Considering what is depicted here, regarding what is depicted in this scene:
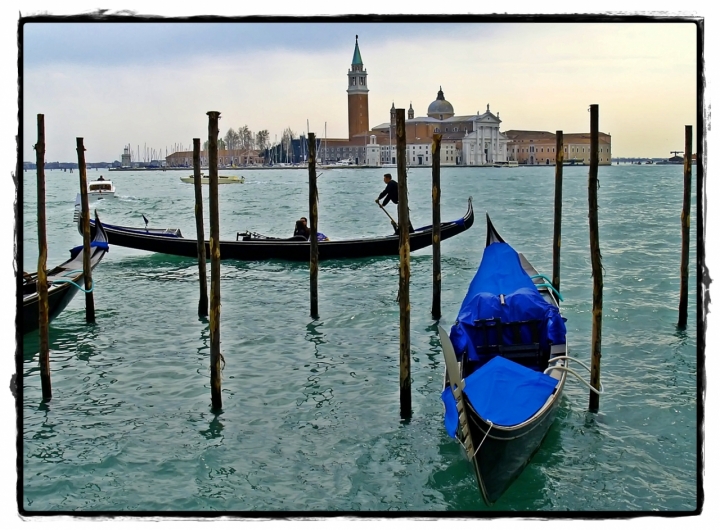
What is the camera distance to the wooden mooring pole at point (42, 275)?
436 cm

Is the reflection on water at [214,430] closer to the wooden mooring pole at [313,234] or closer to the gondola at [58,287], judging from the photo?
the gondola at [58,287]

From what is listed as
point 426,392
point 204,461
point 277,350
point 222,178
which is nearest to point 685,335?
point 426,392

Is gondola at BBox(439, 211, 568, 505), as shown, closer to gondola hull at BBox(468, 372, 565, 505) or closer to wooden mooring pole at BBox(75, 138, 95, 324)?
gondola hull at BBox(468, 372, 565, 505)

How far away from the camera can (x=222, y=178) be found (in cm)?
4400

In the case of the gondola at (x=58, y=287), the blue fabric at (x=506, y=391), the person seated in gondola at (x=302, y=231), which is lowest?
the blue fabric at (x=506, y=391)

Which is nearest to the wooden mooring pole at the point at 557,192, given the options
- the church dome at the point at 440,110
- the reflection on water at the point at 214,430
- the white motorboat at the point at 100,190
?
the reflection on water at the point at 214,430

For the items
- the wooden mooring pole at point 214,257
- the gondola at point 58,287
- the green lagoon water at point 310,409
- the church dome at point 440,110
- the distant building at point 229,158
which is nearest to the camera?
the green lagoon water at point 310,409

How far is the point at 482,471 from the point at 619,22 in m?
1.73

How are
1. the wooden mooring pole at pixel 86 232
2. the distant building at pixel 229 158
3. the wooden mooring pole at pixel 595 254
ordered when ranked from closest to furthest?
the wooden mooring pole at pixel 595 254
the wooden mooring pole at pixel 86 232
the distant building at pixel 229 158

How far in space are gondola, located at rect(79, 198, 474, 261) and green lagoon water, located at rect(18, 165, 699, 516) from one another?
0.76 m

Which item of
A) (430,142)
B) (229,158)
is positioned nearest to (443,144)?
(430,142)

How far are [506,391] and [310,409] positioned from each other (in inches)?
55.7

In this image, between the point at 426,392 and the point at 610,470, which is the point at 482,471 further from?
the point at 426,392

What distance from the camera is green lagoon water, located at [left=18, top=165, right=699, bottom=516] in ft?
11.7
